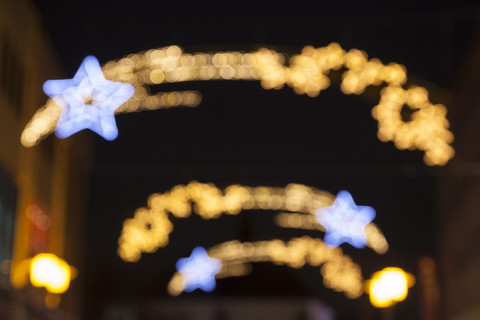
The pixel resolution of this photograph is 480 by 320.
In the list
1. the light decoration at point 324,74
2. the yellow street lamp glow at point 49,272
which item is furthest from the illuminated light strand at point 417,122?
the yellow street lamp glow at point 49,272

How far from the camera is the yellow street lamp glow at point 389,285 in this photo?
53.7ft

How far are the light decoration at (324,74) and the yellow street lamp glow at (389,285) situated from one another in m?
2.84

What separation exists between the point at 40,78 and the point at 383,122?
14.5 m

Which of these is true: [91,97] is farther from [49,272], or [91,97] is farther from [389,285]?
[389,285]

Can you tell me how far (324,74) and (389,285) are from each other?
399 centimetres

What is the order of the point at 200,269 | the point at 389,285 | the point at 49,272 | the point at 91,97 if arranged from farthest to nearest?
the point at 200,269 < the point at 49,272 < the point at 389,285 < the point at 91,97

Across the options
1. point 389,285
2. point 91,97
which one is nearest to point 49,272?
point 91,97

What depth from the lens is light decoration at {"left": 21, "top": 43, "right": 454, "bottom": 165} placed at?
14.1 metres

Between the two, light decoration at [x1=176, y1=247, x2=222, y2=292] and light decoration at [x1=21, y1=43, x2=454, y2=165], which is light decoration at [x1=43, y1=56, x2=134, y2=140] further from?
light decoration at [x1=176, y1=247, x2=222, y2=292]

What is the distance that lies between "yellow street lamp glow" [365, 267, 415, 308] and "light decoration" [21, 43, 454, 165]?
9.33 feet

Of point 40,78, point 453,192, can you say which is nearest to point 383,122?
point 40,78

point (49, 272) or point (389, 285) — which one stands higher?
point (49, 272)

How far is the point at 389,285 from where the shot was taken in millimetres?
16375

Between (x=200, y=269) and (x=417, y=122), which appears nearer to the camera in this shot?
(x=417, y=122)
